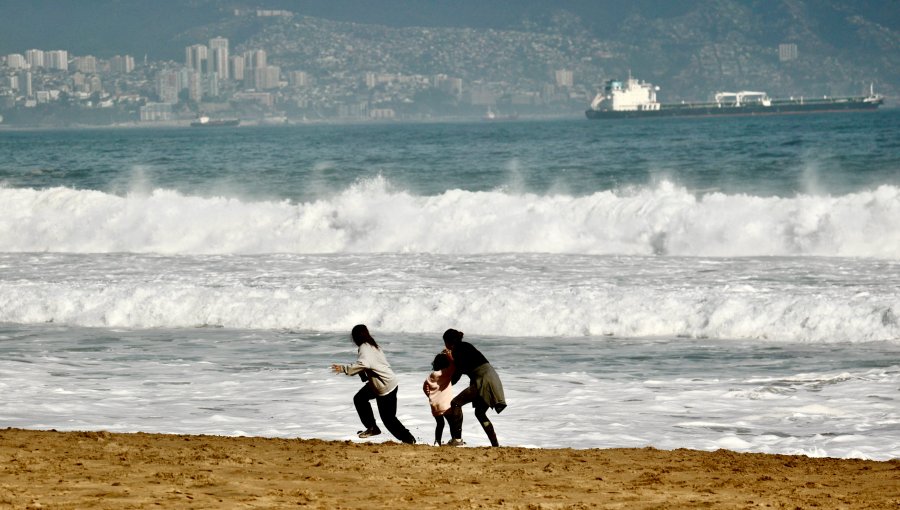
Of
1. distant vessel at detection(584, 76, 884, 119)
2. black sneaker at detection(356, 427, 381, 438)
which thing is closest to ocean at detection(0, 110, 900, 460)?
black sneaker at detection(356, 427, 381, 438)

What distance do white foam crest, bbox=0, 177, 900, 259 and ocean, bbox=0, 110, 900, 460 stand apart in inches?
3.1

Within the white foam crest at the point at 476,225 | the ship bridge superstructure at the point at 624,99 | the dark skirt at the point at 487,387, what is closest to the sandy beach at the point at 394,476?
the dark skirt at the point at 487,387

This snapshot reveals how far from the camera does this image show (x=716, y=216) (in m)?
32.2

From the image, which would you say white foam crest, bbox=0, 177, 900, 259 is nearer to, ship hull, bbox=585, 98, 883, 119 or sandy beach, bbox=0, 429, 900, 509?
sandy beach, bbox=0, 429, 900, 509

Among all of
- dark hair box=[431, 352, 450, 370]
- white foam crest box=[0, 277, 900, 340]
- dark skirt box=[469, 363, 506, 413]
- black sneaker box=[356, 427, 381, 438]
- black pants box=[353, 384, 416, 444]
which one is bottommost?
white foam crest box=[0, 277, 900, 340]

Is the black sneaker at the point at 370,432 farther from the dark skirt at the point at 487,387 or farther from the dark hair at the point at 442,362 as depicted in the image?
the dark skirt at the point at 487,387

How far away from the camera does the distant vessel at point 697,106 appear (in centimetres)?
16862

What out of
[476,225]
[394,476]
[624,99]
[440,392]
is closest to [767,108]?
[624,99]

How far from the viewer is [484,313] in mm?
19172

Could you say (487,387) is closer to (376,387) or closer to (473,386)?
(473,386)

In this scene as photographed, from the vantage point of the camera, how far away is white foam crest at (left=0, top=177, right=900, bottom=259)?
30656 millimetres

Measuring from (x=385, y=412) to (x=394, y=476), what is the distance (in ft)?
6.05

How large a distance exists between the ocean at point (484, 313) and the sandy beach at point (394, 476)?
0.99 metres

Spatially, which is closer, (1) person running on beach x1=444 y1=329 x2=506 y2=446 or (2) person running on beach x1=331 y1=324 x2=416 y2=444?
(1) person running on beach x1=444 y1=329 x2=506 y2=446
